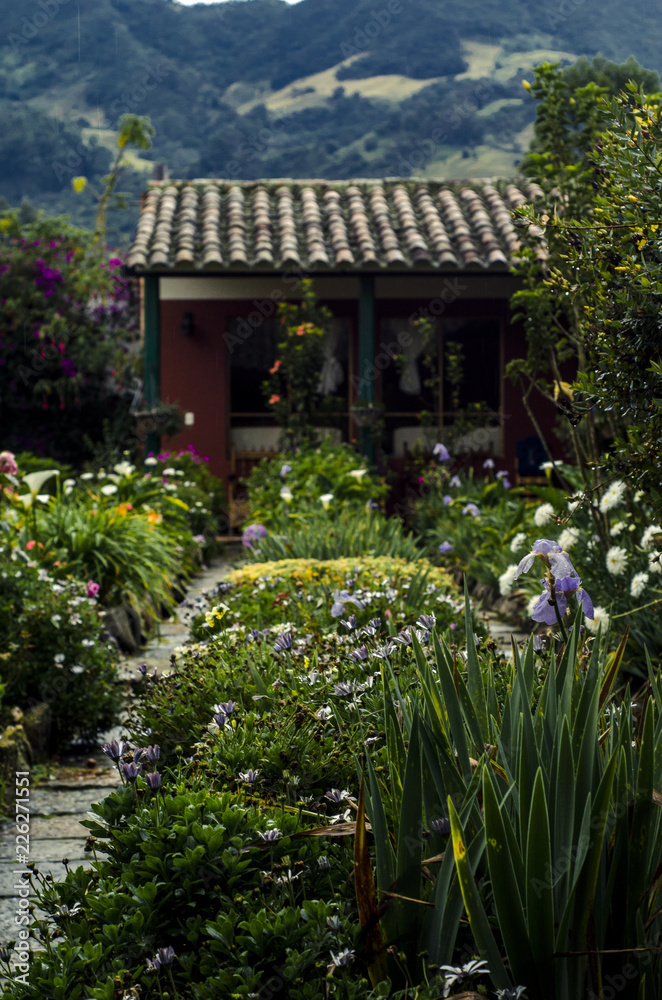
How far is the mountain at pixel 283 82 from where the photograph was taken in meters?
45.9

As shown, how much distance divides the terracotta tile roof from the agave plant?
783 cm

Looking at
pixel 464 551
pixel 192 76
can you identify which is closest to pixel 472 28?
pixel 192 76

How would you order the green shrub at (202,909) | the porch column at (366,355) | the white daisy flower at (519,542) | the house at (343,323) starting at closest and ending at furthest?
the green shrub at (202,909) → the white daisy flower at (519,542) → the porch column at (366,355) → the house at (343,323)

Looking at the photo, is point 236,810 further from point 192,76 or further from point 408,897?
point 192,76

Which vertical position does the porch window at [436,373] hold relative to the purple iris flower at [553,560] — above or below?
below

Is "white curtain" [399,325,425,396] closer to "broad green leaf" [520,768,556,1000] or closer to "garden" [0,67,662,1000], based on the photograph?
"garden" [0,67,662,1000]

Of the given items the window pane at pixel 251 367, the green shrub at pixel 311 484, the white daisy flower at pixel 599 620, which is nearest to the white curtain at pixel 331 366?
the window pane at pixel 251 367

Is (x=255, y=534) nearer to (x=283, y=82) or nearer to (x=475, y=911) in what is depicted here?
(x=475, y=911)

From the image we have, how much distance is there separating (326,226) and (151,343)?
2.42 metres

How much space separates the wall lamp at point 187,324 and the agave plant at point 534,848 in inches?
414

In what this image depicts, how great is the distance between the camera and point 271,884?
1.71m

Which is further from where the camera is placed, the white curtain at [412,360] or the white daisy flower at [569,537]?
the white curtain at [412,360]

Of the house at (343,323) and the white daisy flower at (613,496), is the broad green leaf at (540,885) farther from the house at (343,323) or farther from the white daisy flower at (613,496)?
the house at (343,323)

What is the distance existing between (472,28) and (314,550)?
64005 millimetres
